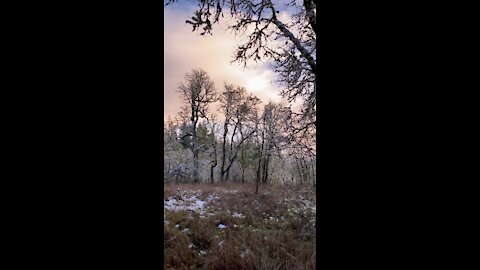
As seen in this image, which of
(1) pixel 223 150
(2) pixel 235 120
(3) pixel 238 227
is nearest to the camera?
(3) pixel 238 227

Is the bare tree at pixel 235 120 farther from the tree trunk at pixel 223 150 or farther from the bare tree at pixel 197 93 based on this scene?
the bare tree at pixel 197 93

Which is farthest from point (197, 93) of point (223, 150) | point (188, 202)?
point (188, 202)

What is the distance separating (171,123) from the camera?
756 cm

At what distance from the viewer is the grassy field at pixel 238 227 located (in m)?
4.54

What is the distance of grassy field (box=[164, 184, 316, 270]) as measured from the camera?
179 inches

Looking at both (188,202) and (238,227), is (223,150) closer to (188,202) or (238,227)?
(188,202)

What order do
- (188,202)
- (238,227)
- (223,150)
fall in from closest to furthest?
1. (238,227)
2. (188,202)
3. (223,150)

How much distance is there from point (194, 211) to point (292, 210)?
1939 mm

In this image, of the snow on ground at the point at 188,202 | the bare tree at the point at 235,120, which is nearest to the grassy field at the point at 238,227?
the snow on ground at the point at 188,202

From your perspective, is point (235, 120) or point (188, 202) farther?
point (235, 120)

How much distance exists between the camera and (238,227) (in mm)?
5500

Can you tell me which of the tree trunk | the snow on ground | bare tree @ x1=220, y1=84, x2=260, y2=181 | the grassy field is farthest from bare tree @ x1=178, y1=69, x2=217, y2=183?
the grassy field
